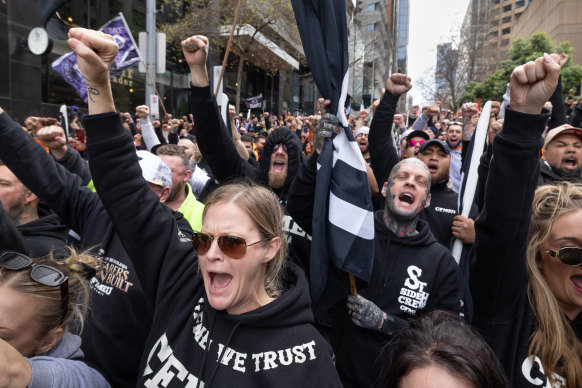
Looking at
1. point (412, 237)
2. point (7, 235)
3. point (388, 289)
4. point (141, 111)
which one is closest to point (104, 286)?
point (7, 235)

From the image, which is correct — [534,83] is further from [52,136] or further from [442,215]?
[52,136]

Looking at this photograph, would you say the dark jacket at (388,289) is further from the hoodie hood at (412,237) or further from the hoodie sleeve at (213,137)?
the hoodie sleeve at (213,137)

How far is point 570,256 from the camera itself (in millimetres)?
1609

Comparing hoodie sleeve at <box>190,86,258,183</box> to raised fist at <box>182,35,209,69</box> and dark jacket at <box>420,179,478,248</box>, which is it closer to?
raised fist at <box>182,35,209,69</box>

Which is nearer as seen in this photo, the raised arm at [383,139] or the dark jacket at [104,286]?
the dark jacket at [104,286]

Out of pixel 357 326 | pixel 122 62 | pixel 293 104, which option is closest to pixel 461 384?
pixel 357 326

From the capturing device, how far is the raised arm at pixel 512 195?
4.66 ft

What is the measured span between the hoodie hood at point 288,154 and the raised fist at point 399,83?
3.64 feet

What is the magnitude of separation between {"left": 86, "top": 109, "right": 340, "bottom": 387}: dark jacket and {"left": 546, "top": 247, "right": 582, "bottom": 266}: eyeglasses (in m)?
1.02

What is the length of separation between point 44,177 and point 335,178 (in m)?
1.70

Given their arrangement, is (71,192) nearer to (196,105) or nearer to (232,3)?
(196,105)

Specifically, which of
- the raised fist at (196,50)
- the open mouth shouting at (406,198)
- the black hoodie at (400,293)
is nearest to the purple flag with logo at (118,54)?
the raised fist at (196,50)

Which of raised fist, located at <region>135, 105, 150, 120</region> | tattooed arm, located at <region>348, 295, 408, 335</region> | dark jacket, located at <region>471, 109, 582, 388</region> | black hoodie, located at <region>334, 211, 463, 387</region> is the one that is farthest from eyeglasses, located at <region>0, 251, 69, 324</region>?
raised fist, located at <region>135, 105, 150, 120</region>

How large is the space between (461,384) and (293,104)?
34370 millimetres
